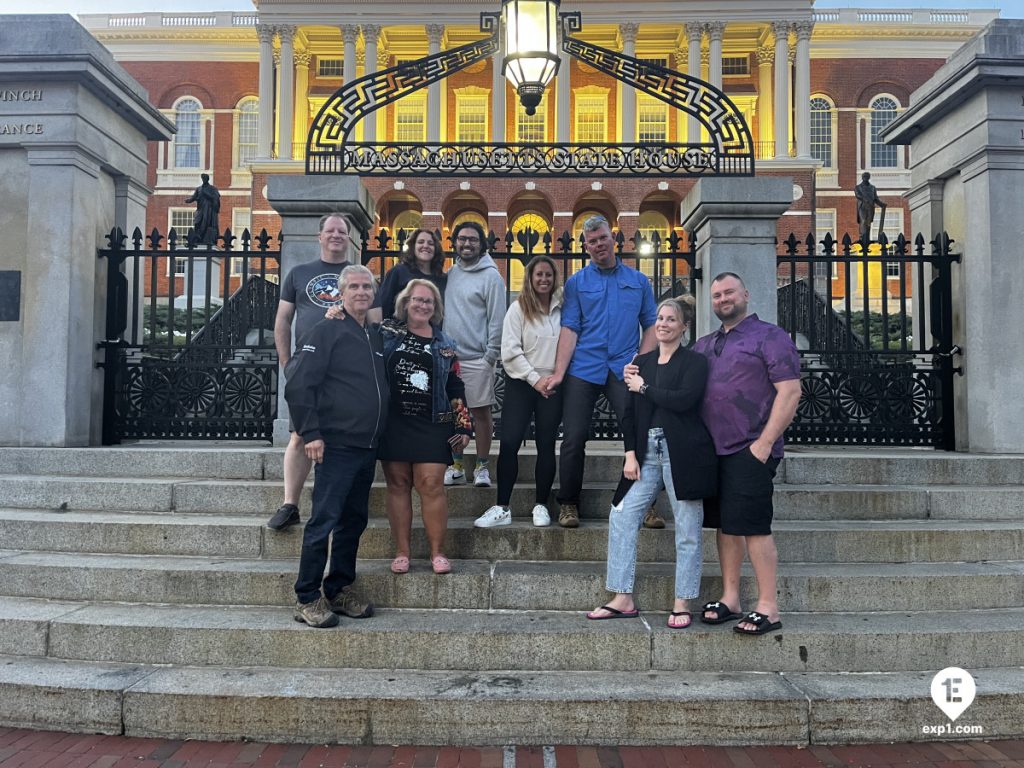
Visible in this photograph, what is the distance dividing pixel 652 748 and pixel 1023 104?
643 centimetres

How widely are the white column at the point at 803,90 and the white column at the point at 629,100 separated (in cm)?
858

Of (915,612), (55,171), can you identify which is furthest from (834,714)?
(55,171)

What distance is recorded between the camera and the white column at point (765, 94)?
41.8 m

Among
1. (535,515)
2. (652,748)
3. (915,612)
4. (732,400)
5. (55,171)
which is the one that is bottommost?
(652,748)

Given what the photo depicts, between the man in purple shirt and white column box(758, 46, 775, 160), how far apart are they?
136 feet

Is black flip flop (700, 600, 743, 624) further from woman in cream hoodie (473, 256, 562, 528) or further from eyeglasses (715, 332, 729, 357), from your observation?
eyeglasses (715, 332, 729, 357)

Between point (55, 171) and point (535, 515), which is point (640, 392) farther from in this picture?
point (55, 171)

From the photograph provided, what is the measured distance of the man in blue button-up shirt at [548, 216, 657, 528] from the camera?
4930mm

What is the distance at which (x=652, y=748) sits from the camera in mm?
3584

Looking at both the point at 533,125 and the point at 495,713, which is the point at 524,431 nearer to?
Result: the point at 495,713

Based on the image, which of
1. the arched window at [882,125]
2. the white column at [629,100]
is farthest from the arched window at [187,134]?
the arched window at [882,125]

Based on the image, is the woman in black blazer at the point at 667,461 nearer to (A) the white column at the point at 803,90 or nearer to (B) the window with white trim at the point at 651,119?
(A) the white column at the point at 803,90

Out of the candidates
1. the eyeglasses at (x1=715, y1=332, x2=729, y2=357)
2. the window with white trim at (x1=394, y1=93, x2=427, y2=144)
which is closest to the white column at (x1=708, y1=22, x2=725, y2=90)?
the window with white trim at (x1=394, y1=93, x2=427, y2=144)

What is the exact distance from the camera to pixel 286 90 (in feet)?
135
